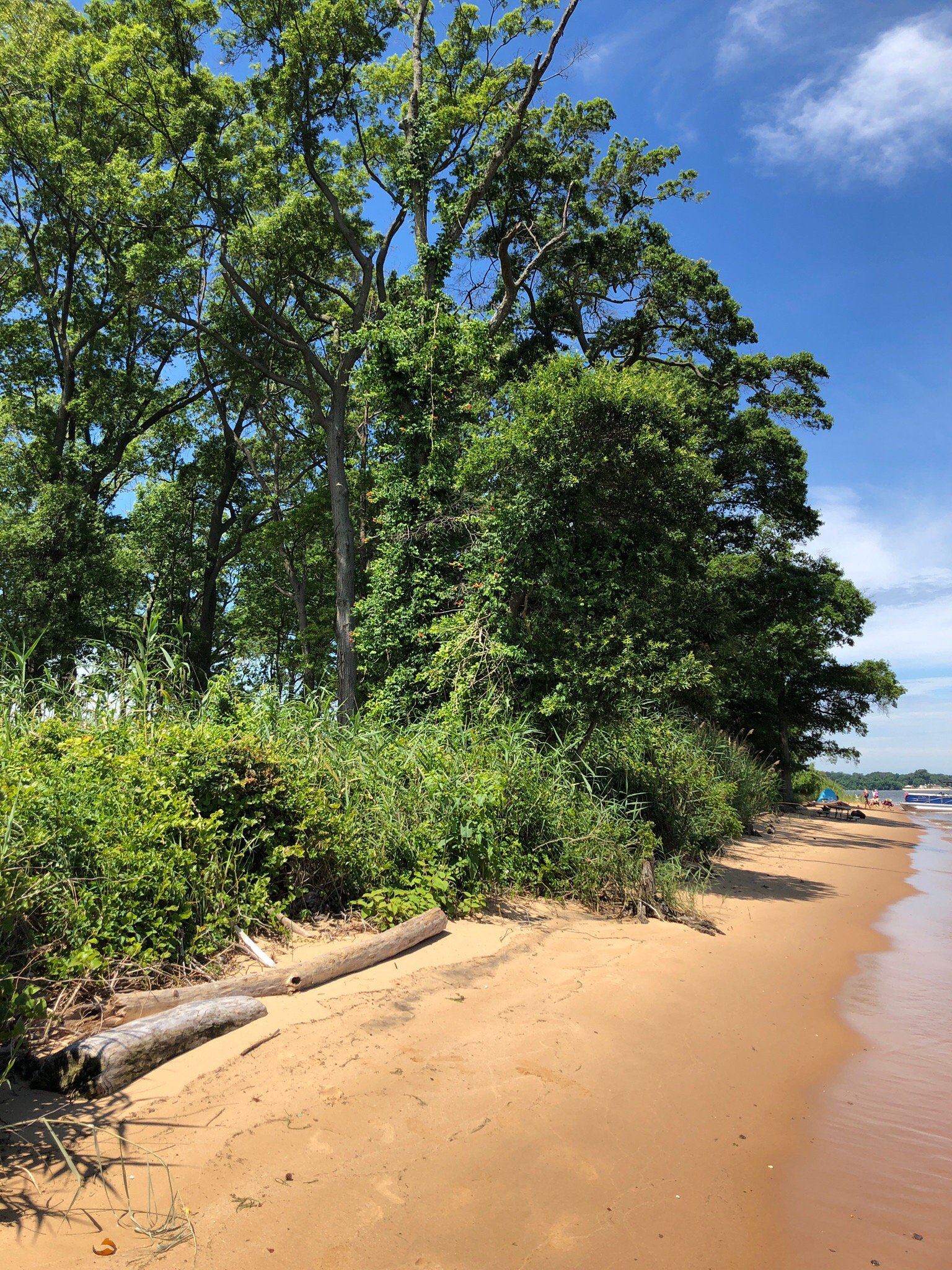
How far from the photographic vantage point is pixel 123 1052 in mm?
3426

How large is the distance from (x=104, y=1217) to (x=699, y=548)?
11.0 meters

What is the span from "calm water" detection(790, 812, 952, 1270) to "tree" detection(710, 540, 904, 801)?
892cm

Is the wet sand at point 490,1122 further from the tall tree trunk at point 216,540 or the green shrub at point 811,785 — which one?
the green shrub at point 811,785

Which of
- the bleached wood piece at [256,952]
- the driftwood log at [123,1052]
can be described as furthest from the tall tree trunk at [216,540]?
the driftwood log at [123,1052]

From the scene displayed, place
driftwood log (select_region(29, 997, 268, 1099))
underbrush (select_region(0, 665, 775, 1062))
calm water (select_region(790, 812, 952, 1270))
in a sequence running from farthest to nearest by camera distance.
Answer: underbrush (select_region(0, 665, 775, 1062)) < driftwood log (select_region(29, 997, 268, 1099)) < calm water (select_region(790, 812, 952, 1270))

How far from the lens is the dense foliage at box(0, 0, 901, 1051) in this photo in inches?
227

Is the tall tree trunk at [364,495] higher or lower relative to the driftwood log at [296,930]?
higher

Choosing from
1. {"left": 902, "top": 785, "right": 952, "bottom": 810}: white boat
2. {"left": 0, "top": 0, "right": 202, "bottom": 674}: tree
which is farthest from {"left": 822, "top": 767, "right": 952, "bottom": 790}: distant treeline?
{"left": 0, "top": 0, "right": 202, "bottom": 674}: tree

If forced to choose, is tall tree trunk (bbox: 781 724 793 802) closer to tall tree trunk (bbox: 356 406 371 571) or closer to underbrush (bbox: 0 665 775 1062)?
tall tree trunk (bbox: 356 406 371 571)

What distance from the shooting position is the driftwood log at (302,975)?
13.0 feet

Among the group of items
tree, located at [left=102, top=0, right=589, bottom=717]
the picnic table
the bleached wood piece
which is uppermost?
tree, located at [left=102, top=0, right=589, bottom=717]

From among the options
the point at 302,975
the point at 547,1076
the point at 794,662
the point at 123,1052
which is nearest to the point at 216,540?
the point at 794,662

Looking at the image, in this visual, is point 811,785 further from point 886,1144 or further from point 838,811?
point 886,1144

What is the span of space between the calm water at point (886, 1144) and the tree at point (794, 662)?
29.3 feet
